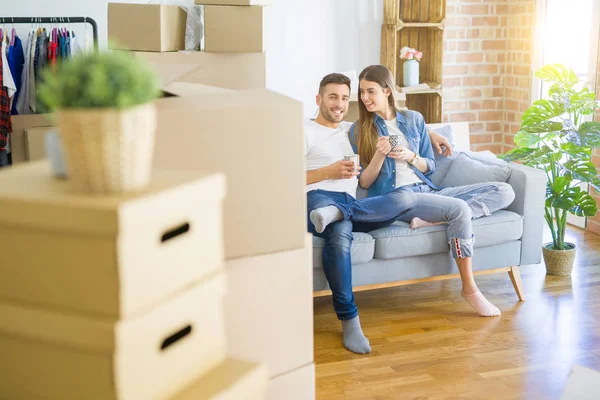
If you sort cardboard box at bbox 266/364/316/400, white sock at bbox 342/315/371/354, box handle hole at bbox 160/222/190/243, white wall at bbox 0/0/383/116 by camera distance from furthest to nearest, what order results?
white wall at bbox 0/0/383/116 → white sock at bbox 342/315/371/354 → cardboard box at bbox 266/364/316/400 → box handle hole at bbox 160/222/190/243

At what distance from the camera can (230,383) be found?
163 cm

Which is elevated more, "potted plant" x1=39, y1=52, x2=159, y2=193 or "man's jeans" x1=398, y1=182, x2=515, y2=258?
"potted plant" x1=39, y1=52, x2=159, y2=193

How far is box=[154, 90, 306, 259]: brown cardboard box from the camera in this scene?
1.77m

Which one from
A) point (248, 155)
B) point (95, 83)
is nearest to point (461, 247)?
point (248, 155)

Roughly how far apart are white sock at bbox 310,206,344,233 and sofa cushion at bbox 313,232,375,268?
0.25 feet

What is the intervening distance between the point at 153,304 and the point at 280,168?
555mm

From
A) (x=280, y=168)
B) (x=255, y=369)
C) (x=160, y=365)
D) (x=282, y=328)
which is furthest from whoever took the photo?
(x=282, y=328)

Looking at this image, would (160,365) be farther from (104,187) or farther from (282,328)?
(282,328)

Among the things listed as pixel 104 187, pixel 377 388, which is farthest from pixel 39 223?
pixel 377 388

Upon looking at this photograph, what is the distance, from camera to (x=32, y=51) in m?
4.04

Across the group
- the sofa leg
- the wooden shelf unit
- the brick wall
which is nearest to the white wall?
the wooden shelf unit

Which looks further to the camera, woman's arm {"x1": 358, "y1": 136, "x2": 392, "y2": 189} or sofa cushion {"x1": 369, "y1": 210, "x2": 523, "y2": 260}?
woman's arm {"x1": 358, "y1": 136, "x2": 392, "y2": 189}

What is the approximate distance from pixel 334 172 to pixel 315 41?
210cm

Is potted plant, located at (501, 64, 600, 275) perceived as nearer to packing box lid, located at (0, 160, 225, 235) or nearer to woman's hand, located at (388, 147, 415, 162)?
woman's hand, located at (388, 147, 415, 162)
